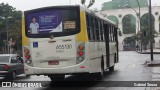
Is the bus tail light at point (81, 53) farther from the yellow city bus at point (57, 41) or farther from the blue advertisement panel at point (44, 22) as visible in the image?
the blue advertisement panel at point (44, 22)

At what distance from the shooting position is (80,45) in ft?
48.6

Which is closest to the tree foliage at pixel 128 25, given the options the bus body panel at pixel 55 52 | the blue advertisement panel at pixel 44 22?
the blue advertisement panel at pixel 44 22

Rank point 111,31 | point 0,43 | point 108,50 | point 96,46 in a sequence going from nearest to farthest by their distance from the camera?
point 96,46
point 108,50
point 111,31
point 0,43

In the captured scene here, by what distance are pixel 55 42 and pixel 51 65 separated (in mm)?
837

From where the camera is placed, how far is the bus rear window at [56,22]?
49.0 feet

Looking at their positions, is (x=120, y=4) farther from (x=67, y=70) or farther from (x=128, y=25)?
(x=67, y=70)

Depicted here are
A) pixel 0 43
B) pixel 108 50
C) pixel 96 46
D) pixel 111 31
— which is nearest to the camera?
pixel 96 46

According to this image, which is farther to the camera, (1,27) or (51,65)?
(1,27)

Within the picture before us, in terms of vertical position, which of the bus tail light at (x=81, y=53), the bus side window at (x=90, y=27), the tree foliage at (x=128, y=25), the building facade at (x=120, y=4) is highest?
the building facade at (x=120, y=4)

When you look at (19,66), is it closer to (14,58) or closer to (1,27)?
(14,58)

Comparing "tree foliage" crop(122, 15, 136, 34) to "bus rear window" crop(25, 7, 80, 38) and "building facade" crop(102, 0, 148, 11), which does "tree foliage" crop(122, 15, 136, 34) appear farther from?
"bus rear window" crop(25, 7, 80, 38)

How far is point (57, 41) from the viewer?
14.9 meters

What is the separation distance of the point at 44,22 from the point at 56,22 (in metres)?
0.49

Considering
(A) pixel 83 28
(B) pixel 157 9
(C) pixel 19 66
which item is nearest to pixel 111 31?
(C) pixel 19 66
